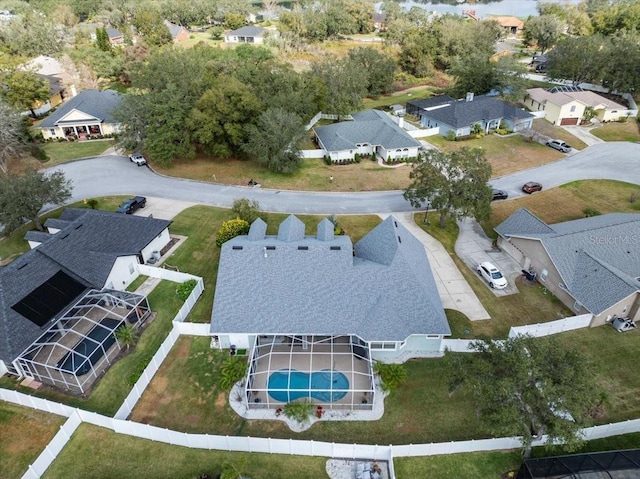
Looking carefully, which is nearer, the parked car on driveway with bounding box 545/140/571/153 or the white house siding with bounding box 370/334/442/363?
the white house siding with bounding box 370/334/442/363

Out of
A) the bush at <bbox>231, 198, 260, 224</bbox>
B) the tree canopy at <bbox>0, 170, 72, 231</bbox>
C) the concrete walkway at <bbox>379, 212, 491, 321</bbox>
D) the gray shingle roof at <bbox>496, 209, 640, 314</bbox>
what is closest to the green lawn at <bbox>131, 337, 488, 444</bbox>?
the concrete walkway at <bbox>379, 212, 491, 321</bbox>

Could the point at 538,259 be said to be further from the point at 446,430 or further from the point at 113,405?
the point at 113,405

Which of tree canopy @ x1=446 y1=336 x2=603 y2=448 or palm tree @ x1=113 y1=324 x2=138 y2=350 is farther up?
tree canopy @ x1=446 y1=336 x2=603 y2=448

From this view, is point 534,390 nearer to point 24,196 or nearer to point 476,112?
point 24,196

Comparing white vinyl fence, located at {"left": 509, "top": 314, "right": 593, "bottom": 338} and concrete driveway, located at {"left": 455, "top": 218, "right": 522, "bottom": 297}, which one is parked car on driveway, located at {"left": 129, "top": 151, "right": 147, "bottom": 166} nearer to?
concrete driveway, located at {"left": 455, "top": 218, "right": 522, "bottom": 297}

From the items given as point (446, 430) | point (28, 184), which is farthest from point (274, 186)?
point (446, 430)

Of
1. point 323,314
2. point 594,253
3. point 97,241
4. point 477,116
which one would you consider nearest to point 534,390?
point 323,314
